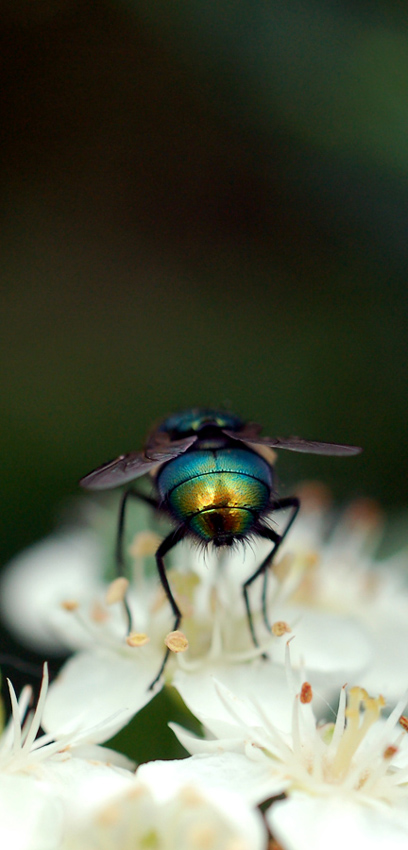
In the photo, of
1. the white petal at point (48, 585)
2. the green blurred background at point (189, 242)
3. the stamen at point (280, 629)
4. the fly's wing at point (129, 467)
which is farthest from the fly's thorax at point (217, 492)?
the green blurred background at point (189, 242)

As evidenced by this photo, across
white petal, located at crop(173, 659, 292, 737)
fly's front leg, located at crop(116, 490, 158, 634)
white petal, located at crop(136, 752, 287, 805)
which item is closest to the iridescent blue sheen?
fly's front leg, located at crop(116, 490, 158, 634)

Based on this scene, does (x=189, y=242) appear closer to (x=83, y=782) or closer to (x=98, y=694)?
(x=98, y=694)

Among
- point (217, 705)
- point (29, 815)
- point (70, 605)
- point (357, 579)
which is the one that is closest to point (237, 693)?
point (217, 705)

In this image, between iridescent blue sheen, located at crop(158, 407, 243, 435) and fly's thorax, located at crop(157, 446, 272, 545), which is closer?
fly's thorax, located at crop(157, 446, 272, 545)

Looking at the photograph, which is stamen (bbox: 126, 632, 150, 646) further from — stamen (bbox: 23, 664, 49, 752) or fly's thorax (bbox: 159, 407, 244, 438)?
fly's thorax (bbox: 159, 407, 244, 438)

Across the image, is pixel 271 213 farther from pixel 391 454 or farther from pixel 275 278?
pixel 391 454

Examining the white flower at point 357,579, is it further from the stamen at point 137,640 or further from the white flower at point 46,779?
the white flower at point 46,779
